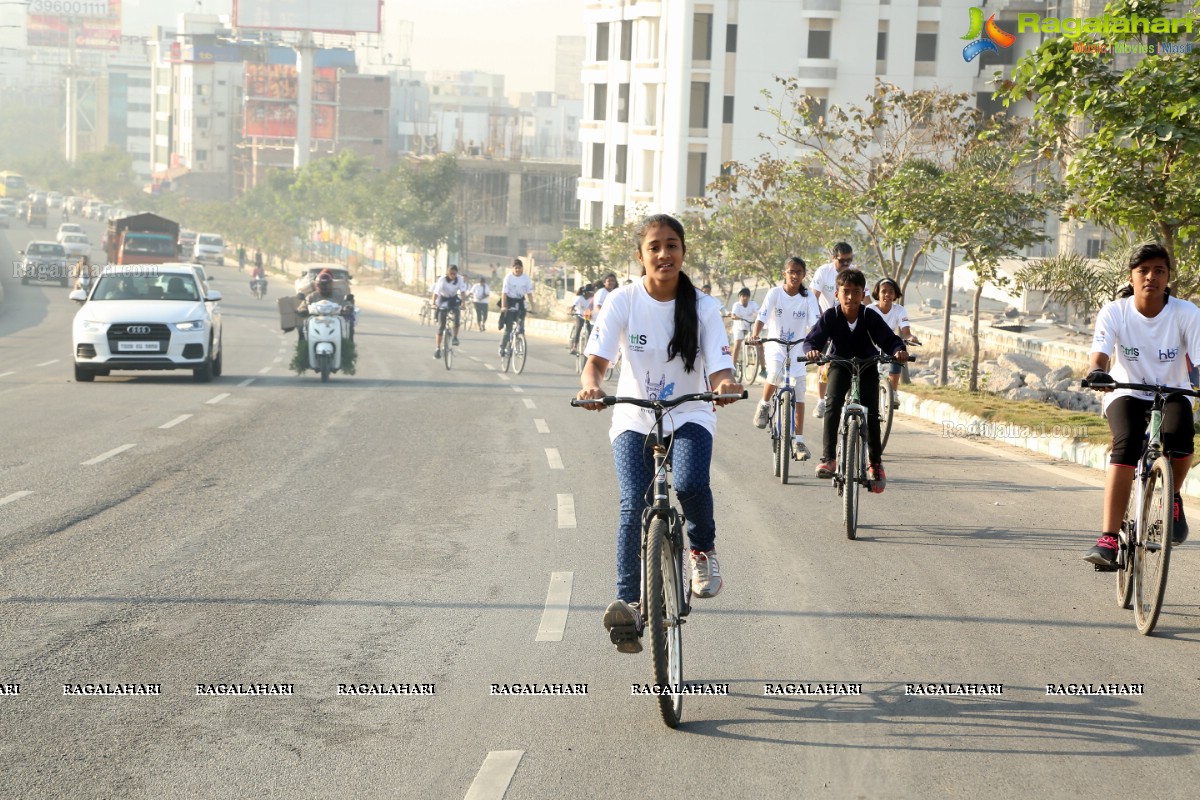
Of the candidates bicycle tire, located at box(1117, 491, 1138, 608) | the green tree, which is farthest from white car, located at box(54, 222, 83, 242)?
bicycle tire, located at box(1117, 491, 1138, 608)

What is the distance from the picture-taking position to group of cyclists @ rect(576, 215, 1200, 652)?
20.3ft

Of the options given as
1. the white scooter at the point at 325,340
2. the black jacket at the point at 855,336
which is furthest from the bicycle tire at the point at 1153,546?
the white scooter at the point at 325,340

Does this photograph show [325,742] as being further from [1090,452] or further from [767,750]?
[1090,452]

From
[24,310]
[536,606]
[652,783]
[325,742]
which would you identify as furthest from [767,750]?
[24,310]

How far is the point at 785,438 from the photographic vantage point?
12.9 meters

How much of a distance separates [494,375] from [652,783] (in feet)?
75.8

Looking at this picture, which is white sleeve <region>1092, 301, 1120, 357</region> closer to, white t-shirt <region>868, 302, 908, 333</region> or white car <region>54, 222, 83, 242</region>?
white t-shirt <region>868, 302, 908, 333</region>

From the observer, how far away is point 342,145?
164 metres

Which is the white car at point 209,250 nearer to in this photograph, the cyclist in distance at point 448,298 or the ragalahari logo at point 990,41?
the ragalahari logo at point 990,41

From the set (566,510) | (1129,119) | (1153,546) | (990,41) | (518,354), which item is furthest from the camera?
(990,41)

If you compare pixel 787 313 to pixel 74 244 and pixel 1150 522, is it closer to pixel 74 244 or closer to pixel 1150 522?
pixel 1150 522

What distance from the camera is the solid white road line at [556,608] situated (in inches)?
285

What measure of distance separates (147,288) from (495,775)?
20.4m

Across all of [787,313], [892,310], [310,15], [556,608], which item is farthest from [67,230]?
[556,608]
